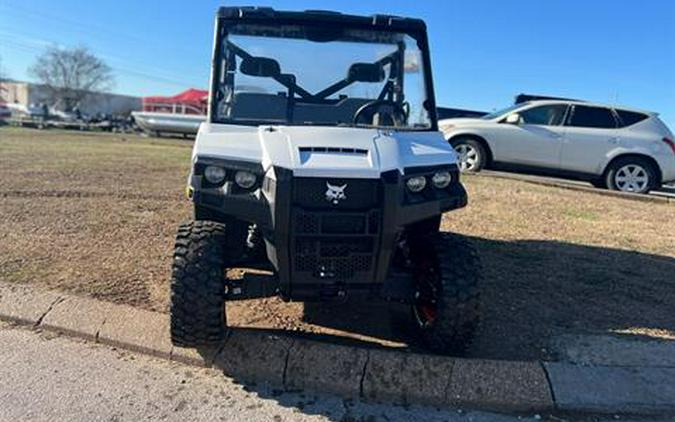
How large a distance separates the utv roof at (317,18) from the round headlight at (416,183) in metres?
1.50

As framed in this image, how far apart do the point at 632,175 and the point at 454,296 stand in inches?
366

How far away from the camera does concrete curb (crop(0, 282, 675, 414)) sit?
3.63m

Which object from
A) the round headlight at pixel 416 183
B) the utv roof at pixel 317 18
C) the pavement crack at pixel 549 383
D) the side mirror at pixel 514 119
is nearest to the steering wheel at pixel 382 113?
the utv roof at pixel 317 18

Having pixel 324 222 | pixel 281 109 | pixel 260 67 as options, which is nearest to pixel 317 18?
pixel 260 67

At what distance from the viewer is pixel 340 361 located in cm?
384

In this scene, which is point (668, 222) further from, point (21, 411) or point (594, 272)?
point (21, 411)

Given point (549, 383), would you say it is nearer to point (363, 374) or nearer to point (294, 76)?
point (363, 374)

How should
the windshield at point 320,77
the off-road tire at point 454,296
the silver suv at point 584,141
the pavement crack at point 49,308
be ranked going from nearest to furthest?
the off-road tire at point 454,296, the pavement crack at point 49,308, the windshield at point 320,77, the silver suv at point 584,141

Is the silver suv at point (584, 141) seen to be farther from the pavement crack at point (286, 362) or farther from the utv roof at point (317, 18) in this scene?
the pavement crack at point (286, 362)

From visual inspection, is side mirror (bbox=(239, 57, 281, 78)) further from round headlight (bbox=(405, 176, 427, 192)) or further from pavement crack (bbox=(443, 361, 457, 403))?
pavement crack (bbox=(443, 361, 457, 403))

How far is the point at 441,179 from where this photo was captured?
3797 mm

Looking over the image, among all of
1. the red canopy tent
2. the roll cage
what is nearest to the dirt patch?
the roll cage

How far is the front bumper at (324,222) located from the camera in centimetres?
339

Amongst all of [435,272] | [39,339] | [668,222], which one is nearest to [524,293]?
[435,272]
